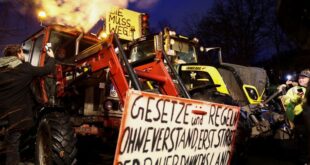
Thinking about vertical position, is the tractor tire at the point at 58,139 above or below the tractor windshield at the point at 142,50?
below

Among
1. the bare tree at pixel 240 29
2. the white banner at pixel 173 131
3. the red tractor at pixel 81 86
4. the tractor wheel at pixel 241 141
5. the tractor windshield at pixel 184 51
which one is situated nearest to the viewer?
the white banner at pixel 173 131

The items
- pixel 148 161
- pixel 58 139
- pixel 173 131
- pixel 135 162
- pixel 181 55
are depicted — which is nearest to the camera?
pixel 135 162

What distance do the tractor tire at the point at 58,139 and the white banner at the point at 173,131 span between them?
190cm

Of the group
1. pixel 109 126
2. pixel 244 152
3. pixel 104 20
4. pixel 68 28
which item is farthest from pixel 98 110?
pixel 104 20

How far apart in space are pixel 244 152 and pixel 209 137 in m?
2.55

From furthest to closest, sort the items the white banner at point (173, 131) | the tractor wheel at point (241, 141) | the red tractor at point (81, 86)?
1. the tractor wheel at point (241, 141)
2. the red tractor at point (81, 86)
3. the white banner at point (173, 131)

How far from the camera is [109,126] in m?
6.44

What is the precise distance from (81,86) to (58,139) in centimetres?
167

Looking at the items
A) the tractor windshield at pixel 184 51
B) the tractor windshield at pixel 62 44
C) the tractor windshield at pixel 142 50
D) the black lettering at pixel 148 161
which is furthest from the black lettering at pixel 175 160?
the tractor windshield at pixel 184 51

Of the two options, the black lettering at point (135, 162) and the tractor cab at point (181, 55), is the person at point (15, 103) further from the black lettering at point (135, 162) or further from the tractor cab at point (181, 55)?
the tractor cab at point (181, 55)

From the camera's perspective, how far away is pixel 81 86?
22.4ft

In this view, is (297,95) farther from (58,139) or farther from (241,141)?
(58,139)

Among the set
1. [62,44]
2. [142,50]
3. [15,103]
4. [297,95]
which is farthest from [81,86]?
[297,95]

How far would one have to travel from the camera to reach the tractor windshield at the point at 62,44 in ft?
24.4
